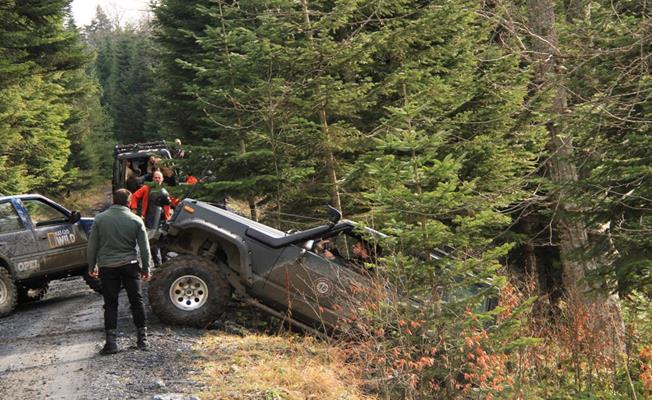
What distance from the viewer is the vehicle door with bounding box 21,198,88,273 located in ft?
37.9

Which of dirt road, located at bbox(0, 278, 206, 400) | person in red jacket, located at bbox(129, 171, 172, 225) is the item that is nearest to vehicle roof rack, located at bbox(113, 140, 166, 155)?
person in red jacket, located at bbox(129, 171, 172, 225)

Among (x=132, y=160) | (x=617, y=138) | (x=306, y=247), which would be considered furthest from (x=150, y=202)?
(x=132, y=160)

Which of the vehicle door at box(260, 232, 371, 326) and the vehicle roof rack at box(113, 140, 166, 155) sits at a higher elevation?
the vehicle roof rack at box(113, 140, 166, 155)

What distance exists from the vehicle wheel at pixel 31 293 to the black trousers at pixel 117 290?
4786 mm

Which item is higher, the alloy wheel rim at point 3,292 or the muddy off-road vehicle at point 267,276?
the muddy off-road vehicle at point 267,276

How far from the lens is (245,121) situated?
12.7 m

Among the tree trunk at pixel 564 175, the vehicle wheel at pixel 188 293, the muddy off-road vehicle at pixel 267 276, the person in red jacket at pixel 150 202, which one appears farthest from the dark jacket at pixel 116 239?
the tree trunk at pixel 564 175

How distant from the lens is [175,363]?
7383 mm

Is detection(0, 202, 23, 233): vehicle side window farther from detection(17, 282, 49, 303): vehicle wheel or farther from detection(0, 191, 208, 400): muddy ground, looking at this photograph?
detection(0, 191, 208, 400): muddy ground

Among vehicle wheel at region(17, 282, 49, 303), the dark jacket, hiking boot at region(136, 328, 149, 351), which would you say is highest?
the dark jacket

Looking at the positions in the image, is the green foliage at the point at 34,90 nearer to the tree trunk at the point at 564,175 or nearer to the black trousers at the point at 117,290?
the black trousers at the point at 117,290

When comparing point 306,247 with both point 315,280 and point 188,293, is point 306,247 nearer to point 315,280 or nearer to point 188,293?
point 315,280

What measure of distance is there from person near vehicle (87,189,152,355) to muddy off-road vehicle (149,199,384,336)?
0.73 m

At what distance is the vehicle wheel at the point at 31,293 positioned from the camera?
12.4 metres
